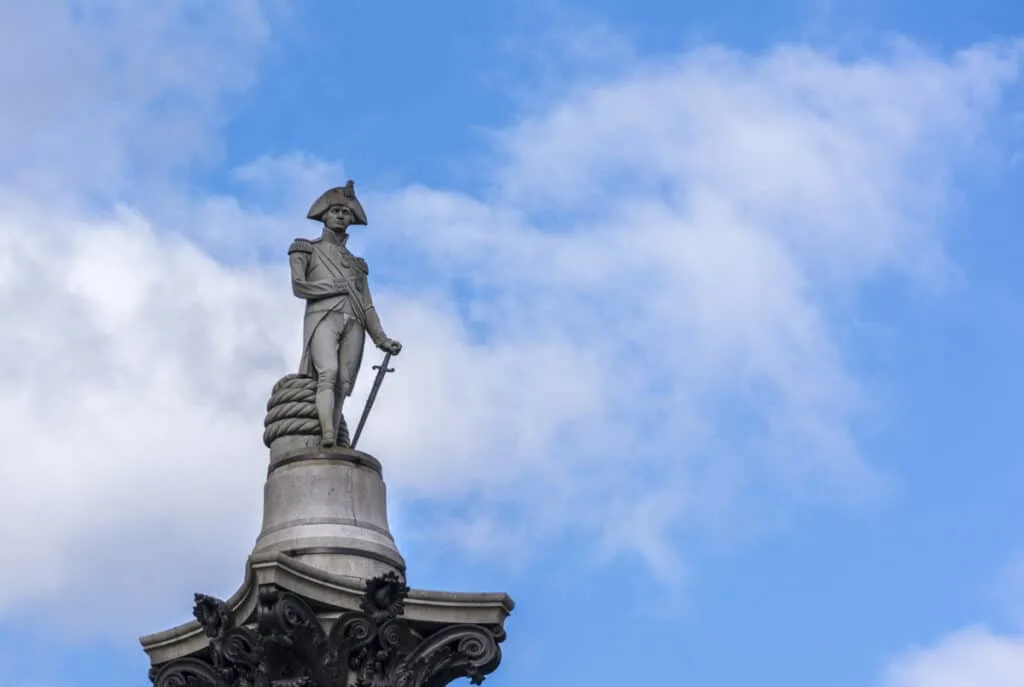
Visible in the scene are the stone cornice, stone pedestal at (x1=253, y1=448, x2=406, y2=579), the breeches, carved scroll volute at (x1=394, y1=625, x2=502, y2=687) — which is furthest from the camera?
the breeches

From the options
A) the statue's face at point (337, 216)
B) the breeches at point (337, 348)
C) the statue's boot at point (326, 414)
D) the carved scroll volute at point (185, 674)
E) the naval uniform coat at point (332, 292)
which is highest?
the statue's face at point (337, 216)

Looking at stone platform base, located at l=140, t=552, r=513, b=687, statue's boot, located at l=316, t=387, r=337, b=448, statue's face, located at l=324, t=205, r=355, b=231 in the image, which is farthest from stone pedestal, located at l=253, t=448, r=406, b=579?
statue's face, located at l=324, t=205, r=355, b=231

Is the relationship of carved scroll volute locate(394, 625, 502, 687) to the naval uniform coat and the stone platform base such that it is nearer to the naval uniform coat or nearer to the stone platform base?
the stone platform base

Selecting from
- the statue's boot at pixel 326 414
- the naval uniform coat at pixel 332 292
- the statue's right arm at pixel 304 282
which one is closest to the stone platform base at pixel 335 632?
the statue's boot at pixel 326 414

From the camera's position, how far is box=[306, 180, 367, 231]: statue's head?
27922 millimetres

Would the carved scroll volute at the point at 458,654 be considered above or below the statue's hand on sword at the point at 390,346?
below

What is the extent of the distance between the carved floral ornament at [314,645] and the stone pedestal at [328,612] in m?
0.01

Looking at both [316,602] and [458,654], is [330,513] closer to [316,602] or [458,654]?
[316,602]

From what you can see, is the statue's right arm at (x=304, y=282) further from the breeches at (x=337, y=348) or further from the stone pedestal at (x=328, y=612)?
the stone pedestal at (x=328, y=612)

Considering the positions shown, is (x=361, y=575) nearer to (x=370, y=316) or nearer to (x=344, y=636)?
(x=344, y=636)

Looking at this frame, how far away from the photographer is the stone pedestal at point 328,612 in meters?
24.0

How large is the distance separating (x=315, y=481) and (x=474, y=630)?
2.68 m

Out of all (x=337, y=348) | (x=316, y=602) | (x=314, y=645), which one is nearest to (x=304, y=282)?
(x=337, y=348)

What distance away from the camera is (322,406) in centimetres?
2659
